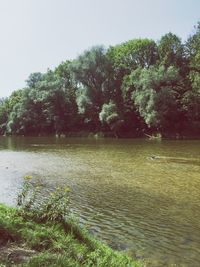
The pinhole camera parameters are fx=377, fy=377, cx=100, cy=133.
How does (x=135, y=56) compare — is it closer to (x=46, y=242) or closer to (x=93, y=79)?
(x=93, y=79)

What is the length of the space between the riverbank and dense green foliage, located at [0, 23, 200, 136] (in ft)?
197

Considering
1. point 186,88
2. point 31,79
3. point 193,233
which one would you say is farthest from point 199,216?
point 31,79

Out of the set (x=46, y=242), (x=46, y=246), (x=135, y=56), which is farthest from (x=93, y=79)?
(x=46, y=246)

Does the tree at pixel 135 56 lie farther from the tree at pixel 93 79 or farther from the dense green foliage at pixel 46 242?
the dense green foliage at pixel 46 242

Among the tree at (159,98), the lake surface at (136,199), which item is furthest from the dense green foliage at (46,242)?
the tree at (159,98)

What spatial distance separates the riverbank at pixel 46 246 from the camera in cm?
774

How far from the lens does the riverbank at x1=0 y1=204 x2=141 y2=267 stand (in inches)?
305

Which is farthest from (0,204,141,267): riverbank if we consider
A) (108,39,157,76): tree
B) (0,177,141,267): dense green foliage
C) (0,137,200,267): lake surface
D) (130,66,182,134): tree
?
(108,39,157,76): tree

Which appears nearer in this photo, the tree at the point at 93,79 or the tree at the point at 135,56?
the tree at the point at 93,79

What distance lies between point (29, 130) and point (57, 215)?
97.4 meters

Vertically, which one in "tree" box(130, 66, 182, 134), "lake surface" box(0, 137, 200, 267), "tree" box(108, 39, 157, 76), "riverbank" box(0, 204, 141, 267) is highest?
"tree" box(108, 39, 157, 76)

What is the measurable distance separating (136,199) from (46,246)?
11.6 meters

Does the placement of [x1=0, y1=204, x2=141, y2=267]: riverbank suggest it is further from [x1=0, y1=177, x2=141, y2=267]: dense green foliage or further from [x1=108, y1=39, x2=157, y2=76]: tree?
[x1=108, y1=39, x2=157, y2=76]: tree

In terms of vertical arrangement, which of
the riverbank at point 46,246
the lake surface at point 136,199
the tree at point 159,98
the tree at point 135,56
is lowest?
the lake surface at point 136,199
